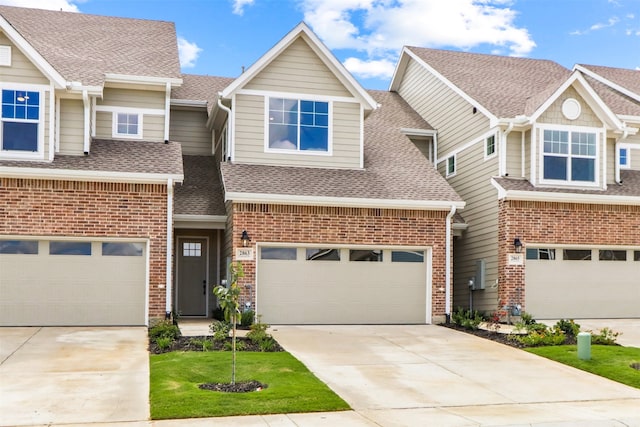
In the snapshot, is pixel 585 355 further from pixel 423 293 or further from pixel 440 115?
pixel 440 115

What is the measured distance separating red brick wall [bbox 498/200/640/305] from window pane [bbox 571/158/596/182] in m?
0.82

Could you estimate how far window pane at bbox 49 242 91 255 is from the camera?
1750cm

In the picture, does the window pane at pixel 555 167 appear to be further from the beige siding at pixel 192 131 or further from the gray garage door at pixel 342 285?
the beige siding at pixel 192 131

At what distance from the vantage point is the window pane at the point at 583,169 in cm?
2092

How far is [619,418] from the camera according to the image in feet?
33.4

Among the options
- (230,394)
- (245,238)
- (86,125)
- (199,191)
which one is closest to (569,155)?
(245,238)

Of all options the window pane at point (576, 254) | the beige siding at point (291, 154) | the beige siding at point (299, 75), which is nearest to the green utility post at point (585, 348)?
the window pane at point (576, 254)

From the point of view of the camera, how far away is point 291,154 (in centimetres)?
2030

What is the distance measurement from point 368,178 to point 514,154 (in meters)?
4.26

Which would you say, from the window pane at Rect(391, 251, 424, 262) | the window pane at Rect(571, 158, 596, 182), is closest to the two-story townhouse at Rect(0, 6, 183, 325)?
the window pane at Rect(391, 251, 424, 262)

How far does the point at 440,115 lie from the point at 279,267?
9.11 m

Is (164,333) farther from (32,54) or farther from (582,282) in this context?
(582,282)

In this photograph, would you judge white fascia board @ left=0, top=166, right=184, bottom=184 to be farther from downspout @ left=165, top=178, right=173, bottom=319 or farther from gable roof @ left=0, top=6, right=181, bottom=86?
gable roof @ left=0, top=6, right=181, bottom=86

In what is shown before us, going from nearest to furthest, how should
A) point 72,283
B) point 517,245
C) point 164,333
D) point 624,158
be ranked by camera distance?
point 164,333, point 72,283, point 517,245, point 624,158
